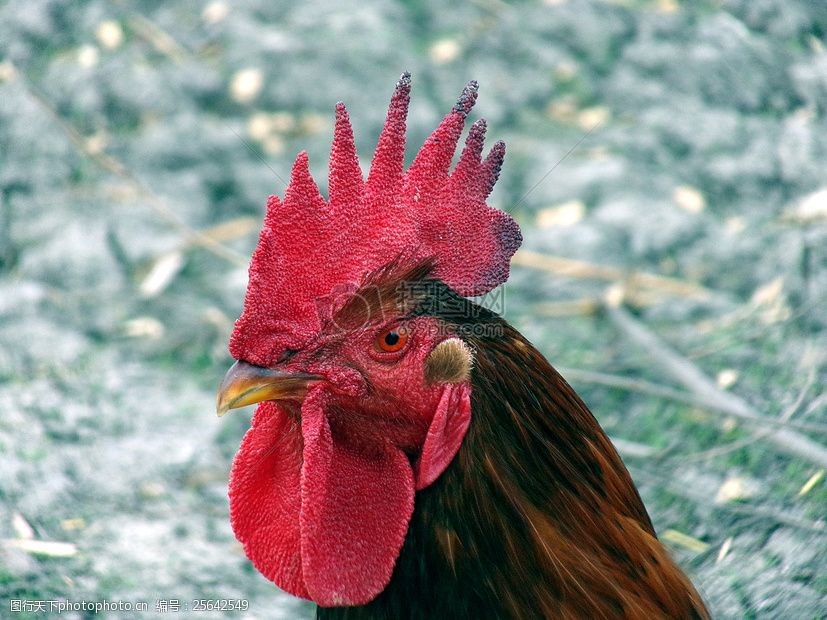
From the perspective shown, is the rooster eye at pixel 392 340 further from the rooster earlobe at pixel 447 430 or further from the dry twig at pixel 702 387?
the dry twig at pixel 702 387

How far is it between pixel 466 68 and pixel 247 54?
1416mm

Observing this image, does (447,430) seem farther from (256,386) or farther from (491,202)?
(491,202)

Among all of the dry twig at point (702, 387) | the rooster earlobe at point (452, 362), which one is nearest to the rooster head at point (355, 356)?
the rooster earlobe at point (452, 362)

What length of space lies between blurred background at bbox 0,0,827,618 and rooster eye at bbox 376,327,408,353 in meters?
1.78

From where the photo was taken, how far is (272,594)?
3678 millimetres

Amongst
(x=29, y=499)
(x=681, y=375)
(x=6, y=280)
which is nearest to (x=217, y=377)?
(x=29, y=499)

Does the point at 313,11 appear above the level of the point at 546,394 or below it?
above

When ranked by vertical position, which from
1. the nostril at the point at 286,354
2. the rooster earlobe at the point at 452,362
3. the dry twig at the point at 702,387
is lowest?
the dry twig at the point at 702,387

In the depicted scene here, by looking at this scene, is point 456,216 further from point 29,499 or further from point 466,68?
point 466,68

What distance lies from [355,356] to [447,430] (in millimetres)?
266

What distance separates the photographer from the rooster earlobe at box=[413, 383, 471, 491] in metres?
→ 2.17

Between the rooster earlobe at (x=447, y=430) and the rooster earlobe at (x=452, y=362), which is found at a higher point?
the rooster earlobe at (x=452, y=362)

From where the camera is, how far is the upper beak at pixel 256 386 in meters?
2.15

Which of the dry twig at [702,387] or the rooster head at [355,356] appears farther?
the dry twig at [702,387]
